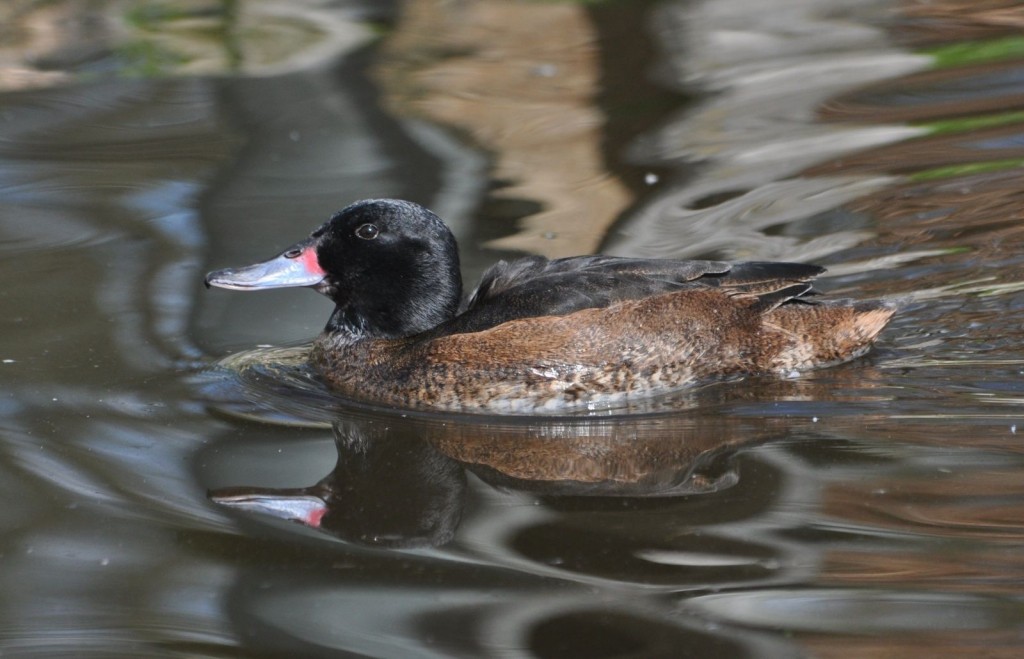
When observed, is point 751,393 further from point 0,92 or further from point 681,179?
point 0,92

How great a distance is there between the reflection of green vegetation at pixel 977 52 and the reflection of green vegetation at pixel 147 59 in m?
6.01

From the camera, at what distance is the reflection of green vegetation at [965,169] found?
8.98 metres

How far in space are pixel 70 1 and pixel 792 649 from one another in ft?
37.0

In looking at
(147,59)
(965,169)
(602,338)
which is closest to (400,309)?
(602,338)

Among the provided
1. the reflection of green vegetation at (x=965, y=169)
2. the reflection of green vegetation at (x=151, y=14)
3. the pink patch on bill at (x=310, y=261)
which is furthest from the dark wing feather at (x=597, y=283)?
the reflection of green vegetation at (x=151, y=14)

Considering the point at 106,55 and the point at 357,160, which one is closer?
the point at 357,160

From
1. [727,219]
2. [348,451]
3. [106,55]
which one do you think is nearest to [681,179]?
[727,219]

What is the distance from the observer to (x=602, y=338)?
6484 mm

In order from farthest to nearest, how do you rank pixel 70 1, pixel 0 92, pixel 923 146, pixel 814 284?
pixel 70 1
pixel 0 92
pixel 923 146
pixel 814 284

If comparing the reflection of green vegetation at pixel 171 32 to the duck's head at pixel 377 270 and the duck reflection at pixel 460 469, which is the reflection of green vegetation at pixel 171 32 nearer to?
the duck's head at pixel 377 270

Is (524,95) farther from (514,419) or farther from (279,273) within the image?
(514,419)

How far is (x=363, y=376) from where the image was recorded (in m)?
6.71

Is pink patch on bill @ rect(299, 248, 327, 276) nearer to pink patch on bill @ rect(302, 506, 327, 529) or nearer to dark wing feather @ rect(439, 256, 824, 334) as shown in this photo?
dark wing feather @ rect(439, 256, 824, 334)

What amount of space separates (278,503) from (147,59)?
7697 millimetres
